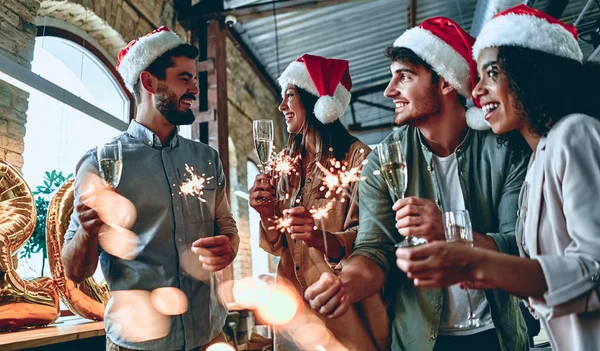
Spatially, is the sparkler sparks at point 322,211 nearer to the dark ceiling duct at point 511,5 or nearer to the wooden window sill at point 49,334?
the wooden window sill at point 49,334

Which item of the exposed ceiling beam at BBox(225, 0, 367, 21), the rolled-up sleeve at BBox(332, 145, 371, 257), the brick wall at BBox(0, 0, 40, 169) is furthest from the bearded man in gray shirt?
the exposed ceiling beam at BBox(225, 0, 367, 21)

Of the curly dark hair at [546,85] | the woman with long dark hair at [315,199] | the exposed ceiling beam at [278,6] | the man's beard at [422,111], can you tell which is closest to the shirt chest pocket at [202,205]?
the woman with long dark hair at [315,199]

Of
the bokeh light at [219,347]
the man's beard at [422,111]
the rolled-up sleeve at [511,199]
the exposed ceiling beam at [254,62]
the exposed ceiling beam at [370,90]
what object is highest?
the exposed ceiling beam at [370,90]

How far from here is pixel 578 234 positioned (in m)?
0.91

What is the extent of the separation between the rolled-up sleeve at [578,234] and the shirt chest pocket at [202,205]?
4.46 feet

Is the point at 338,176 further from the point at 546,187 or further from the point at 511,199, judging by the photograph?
the point at 546,187

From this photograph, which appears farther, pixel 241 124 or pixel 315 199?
pixel 241 124

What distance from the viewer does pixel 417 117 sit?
5.33 feet

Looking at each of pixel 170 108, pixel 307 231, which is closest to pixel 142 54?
pixel 170 108

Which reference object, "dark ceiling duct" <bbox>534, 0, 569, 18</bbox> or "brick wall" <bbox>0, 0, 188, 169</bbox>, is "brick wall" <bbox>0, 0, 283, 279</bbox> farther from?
"dark ceiling duct" <bbox>534, 0, 569, 18</bbox>

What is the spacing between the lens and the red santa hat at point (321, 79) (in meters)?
2.22

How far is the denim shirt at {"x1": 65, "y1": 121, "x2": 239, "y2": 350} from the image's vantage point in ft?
5.65

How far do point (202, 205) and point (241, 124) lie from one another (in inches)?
196

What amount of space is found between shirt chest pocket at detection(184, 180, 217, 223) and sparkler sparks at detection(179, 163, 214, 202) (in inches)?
0.4
